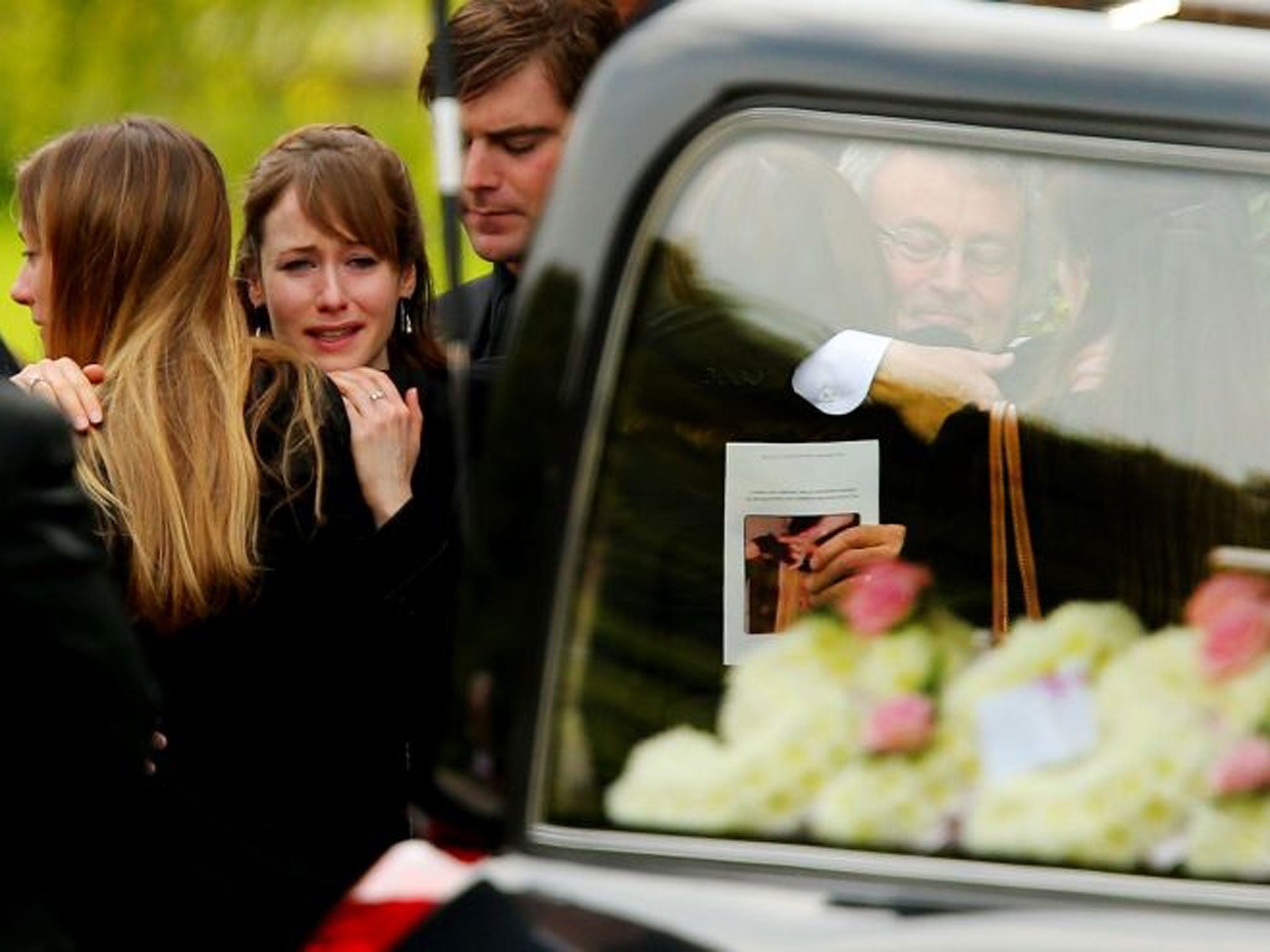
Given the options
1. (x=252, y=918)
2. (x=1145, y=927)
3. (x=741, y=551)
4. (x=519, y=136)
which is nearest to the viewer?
(x=1145, y=927)

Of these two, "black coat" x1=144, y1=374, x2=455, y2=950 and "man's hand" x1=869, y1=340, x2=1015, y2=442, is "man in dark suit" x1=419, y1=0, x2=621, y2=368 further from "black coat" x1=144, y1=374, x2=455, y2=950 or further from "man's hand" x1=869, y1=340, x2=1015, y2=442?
"man's hand" x1=869, y1=340, x2=1015, y2=442

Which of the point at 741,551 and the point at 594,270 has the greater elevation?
the point at 594,270

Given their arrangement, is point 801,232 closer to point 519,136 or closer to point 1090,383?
point 1090,383

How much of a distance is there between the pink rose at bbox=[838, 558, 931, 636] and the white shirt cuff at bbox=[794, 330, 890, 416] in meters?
0.23

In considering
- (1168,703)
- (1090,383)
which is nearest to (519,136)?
(1090,383)

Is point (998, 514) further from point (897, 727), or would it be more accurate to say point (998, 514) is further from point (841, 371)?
point (897, 727)

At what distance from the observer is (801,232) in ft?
8.43

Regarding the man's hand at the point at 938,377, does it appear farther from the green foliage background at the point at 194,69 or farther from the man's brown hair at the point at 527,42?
the green foliage background at the point at 194,69

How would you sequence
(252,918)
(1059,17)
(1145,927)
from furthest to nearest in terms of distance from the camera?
(252,918)
(1059,17)
(1145,927)

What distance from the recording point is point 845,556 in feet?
9.66

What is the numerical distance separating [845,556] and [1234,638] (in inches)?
23.5

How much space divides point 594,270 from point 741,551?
0.59 metres

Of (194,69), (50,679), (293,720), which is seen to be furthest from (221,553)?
(194,69)

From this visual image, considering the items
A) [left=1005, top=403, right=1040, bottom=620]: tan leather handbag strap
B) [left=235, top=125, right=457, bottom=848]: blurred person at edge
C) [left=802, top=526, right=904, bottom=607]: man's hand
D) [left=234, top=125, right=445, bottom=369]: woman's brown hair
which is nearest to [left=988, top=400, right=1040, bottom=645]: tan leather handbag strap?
[left=1005, top=403, right=1040, bottom=620]: tan leather handbag strap
